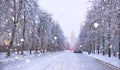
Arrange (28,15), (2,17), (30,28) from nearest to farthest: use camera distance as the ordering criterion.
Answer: (2,17) < (28,15) < (30,28)

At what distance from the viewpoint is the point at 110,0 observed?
31.2 metres

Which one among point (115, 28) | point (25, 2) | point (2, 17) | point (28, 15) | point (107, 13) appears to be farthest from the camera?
point (28, 15)

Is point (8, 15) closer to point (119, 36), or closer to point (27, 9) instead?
point (27, 9)

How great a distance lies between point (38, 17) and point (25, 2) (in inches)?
1180

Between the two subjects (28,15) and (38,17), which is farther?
(38,17)

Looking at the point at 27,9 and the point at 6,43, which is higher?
the point at 27,9

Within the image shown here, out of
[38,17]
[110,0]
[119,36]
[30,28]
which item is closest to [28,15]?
[30,28]

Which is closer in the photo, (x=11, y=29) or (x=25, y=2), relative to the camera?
(x=11, y=29)

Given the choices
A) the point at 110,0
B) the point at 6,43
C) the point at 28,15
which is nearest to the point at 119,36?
the point at 110,0

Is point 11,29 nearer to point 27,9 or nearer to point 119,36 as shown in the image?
point 27,9

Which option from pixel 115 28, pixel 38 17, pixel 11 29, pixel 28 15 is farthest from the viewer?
pixel 38 17

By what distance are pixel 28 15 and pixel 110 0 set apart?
118 feet

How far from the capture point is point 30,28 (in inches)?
2972

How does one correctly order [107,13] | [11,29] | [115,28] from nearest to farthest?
[107,13] < [115,28] < [11,29]
